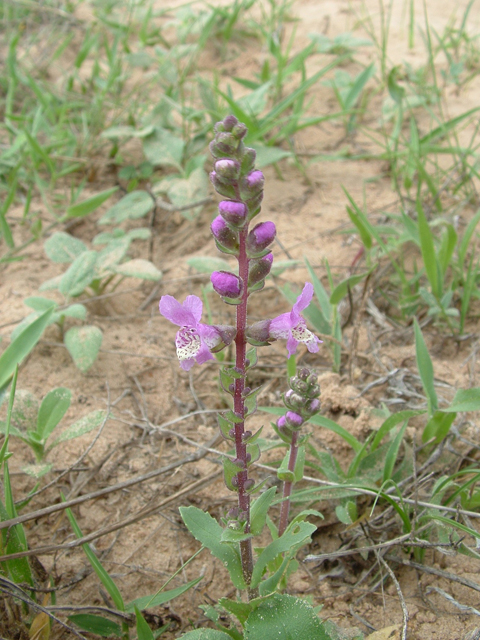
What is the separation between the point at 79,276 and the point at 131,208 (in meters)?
1.01

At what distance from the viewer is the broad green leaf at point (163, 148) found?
4301mm

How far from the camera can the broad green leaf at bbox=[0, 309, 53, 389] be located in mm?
2600

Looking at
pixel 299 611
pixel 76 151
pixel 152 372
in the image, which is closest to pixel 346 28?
pixel 76 151

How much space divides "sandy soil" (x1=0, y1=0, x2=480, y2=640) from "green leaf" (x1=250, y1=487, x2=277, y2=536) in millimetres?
547

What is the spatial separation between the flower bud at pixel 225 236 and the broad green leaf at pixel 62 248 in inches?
81.0

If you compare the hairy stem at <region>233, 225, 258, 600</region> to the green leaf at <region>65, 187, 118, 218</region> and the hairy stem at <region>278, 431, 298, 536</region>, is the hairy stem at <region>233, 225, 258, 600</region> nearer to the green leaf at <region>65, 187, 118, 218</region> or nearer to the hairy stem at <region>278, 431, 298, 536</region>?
the hairy stem at <region>278, 431, 298, 536</region>

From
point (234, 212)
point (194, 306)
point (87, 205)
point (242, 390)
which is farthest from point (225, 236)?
point (87, 205)

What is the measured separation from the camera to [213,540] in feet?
6.37

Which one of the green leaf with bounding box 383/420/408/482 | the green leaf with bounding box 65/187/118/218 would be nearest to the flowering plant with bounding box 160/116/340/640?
the green leaf with bounding box 383/420/408/482

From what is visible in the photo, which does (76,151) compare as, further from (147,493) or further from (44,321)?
(147,493)

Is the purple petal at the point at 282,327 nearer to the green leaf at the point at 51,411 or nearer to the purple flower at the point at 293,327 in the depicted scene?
the purple flower at the point at 293,327

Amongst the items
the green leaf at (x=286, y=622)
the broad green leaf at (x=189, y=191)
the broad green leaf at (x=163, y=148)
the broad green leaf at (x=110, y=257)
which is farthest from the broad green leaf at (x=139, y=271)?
the green leaf at (x=286, y=622)

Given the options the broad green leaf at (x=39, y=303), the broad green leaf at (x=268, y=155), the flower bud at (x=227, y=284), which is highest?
the flower bud at (x=227, y=284)

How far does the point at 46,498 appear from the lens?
2.58 m
